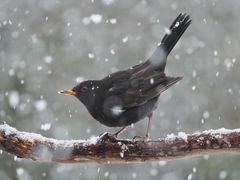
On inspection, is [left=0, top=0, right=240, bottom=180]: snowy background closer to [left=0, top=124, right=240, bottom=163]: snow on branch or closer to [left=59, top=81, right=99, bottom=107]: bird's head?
[left=59, top=81, right=99, bottom=107]: bird's head

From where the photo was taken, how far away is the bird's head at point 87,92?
504 centimetres

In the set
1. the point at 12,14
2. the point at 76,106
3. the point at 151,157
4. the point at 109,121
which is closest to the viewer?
the point at 151,157

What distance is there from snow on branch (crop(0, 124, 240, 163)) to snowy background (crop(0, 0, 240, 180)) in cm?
332

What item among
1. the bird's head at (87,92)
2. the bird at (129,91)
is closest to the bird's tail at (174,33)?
the bird at (129,91)

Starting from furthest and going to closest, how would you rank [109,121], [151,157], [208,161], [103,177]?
[103,177] < [208,161] < [109,121] < [151,157]

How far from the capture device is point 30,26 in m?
9.20

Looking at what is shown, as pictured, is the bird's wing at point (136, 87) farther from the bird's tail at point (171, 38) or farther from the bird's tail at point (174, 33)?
the bird's tail at point (174, 33)

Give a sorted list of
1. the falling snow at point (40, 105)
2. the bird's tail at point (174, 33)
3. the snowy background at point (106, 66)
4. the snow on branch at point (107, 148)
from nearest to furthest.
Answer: the snow on branch at point (107, 148)
the bird's tail at point (174, 33)
the snowy background at point (106, 66)
the falling snow at point (40, 105)

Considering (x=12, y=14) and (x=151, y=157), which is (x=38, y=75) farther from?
(x=151, y=157)

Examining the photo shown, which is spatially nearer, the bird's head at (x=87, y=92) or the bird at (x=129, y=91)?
the bird at (x=129, y=91)

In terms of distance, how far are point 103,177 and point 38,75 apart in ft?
6.45

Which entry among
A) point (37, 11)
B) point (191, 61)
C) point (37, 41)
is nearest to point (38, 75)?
point (37, 41)

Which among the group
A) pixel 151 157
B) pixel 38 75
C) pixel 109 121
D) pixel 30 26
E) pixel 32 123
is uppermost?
pixel 30 26

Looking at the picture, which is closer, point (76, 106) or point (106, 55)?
point (76, 106)
